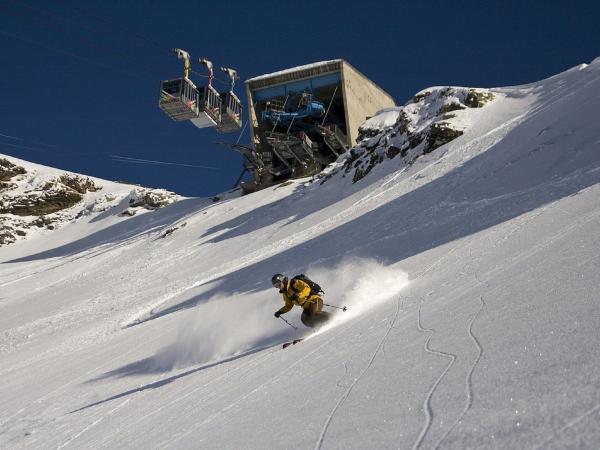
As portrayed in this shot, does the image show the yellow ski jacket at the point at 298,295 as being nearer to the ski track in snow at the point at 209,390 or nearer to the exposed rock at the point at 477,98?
the ski track in snow at the point at 209,390

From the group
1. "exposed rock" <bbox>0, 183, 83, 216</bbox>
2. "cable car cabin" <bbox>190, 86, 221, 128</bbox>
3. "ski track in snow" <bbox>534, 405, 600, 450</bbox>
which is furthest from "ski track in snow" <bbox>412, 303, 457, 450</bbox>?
"exposed rock" <bbox>0, 183, 83, 216</bbox>

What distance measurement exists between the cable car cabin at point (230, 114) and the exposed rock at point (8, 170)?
58055 millimetres

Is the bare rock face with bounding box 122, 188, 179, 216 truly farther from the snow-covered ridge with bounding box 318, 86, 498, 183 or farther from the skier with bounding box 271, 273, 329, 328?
the skier with bounding box 271, 273, 329, 328

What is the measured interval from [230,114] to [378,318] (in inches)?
977

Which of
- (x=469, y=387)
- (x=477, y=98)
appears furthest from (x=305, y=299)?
(x=477, y=98)

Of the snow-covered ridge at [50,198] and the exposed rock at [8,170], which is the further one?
the exposed rock at [8,170]

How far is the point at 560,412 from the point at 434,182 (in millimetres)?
20788

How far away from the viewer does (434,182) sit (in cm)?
2291

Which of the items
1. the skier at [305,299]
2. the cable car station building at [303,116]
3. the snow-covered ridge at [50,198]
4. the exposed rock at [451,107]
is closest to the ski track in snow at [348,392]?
the skier at [305,299]

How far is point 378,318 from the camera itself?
7738 millimetres

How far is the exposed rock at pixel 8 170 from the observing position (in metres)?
78.1

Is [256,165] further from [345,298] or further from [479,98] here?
[345,298]

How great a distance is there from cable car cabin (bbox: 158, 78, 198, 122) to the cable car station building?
17590 millimetres

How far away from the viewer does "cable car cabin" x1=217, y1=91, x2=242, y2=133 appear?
1216 inches
